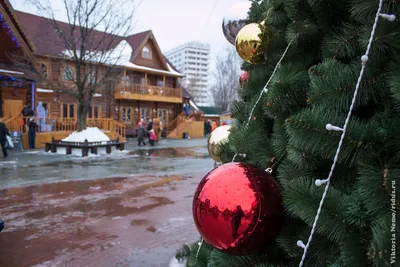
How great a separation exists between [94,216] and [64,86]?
1389 cm

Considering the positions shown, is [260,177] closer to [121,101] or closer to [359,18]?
[359,18]

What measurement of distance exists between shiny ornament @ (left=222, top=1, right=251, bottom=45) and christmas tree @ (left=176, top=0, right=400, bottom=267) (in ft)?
3.60

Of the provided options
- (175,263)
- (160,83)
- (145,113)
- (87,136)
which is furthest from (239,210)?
(160,83)

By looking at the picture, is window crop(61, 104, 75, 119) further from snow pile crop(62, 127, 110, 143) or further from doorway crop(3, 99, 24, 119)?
snow pile crop(62, 127, 110, 143)

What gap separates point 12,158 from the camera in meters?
13.2

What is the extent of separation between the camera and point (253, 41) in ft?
6.07

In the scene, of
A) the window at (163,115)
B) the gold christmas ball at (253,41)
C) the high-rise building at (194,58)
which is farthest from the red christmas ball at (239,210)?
the high-rise building at (194,58)

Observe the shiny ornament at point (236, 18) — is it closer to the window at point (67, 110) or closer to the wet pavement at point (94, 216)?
the wet pavement at point (94, 216)

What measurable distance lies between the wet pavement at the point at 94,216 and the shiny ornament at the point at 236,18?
2.55 metres

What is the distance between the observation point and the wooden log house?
58.1 ft

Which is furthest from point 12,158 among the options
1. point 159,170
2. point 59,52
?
point 59,52

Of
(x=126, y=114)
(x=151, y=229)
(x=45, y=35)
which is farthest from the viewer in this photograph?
(x=126, y=114)

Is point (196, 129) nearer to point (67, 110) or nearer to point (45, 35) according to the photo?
point (67, 110)

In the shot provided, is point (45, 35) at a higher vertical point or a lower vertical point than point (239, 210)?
higher
